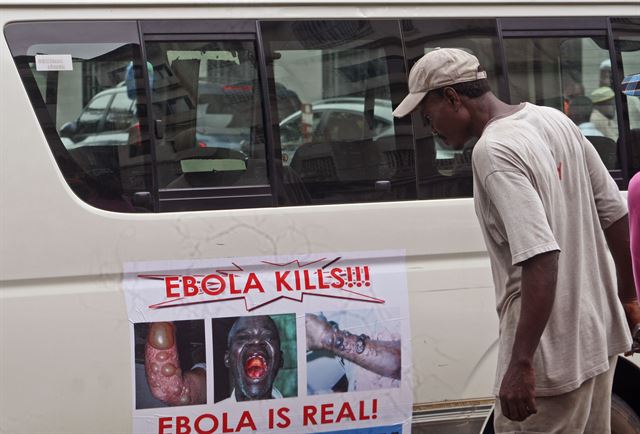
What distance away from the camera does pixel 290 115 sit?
3904mm

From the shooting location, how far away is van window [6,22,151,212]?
3.61 metres

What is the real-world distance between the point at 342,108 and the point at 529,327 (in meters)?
1.57

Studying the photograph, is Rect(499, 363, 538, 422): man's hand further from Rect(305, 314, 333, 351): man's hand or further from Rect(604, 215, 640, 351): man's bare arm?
Rect(305, 314, 333, 351): man's hand

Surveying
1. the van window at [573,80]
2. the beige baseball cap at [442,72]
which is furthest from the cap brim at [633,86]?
the beige baseball cap at [442,72]

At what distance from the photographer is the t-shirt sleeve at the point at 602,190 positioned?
9.88 ft

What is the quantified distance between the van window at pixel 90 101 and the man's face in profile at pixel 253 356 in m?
0.59

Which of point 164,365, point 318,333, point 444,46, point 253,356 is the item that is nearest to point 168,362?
point 164,365

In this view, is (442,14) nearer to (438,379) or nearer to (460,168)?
(460,168)

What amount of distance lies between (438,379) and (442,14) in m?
1.49

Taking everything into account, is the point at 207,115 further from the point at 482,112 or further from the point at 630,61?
the point at 630,61

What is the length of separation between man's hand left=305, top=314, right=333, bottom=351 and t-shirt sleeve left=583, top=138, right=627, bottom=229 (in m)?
1.19

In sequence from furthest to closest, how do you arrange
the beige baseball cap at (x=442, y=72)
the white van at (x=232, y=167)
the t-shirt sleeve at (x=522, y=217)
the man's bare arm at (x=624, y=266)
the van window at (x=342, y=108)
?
the van window at (x=342, y=108)
the white van at (x=232, y=167)
the man's bare arm at (x=624, y=266)
the beige baseball cap at (x=442, y=72)
the t-shirt sleeve at (x=522, y=217)

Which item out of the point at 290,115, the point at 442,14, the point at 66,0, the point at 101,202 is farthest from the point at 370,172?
the point at 66,0

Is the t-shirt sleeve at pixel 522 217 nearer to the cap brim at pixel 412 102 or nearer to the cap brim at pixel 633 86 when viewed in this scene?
the cap brim at pixel 412 102
